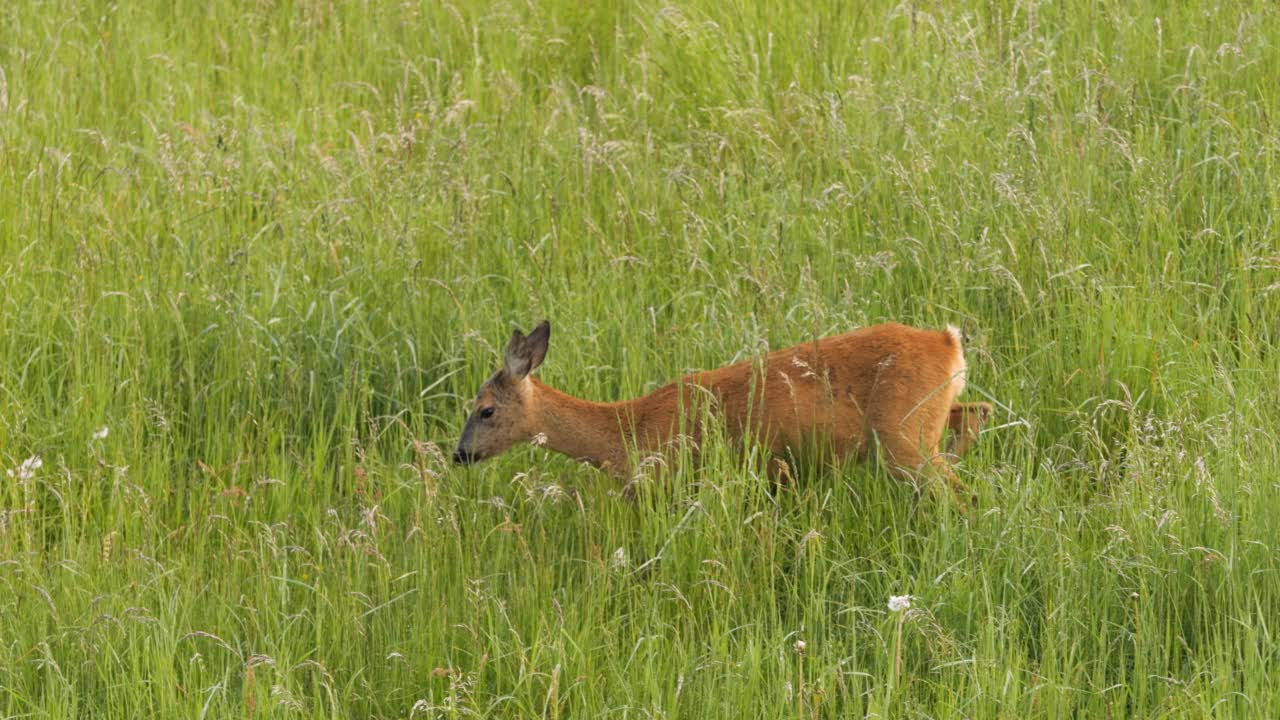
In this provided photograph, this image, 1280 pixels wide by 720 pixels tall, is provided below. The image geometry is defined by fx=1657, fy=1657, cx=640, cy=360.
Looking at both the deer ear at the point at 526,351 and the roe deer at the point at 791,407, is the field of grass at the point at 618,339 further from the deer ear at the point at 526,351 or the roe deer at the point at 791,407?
the deer ear at the point at 526,351

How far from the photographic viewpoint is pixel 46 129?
23.5 ft

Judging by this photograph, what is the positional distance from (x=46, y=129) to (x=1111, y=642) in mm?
5121

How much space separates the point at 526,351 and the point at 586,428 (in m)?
0.32

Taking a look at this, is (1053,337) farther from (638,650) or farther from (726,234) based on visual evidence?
(638,650)

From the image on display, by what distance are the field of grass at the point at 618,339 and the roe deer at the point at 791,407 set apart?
13cm

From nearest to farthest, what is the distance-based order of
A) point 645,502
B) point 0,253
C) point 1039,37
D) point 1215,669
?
point 1215,669
point 645,502
point 0,253
point 1039,37

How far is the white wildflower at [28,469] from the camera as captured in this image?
4.81 meters

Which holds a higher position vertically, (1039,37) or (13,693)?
(1039,37)

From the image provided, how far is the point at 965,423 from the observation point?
5.30 metres

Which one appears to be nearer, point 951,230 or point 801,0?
point 951,230

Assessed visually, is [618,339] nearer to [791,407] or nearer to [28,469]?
[791,407]

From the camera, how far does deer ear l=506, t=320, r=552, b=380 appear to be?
211 inches

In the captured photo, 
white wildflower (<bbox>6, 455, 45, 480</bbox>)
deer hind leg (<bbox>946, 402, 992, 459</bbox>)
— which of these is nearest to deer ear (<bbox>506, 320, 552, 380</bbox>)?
deer hind leg (<bbox>946, 402, 992, 459</bbox>)

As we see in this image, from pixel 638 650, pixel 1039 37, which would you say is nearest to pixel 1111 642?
pixel 638 650
